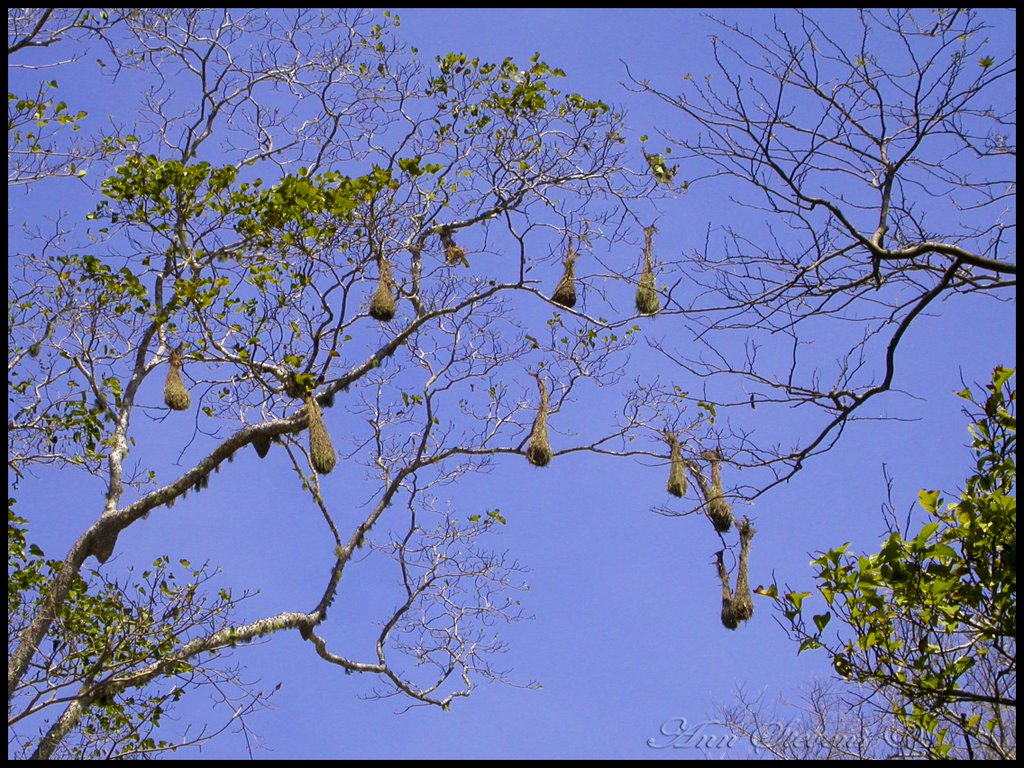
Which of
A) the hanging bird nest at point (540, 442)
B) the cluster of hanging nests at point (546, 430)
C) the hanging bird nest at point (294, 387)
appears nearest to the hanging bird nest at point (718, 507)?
the cluster of hanging nests at point (546, 430)

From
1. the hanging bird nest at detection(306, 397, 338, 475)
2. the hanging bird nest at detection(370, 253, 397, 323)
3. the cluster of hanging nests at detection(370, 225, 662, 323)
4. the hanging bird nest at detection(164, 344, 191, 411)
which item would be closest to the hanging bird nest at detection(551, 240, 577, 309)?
the cluster of hanging nests at detection(370, 225, 662, 323)

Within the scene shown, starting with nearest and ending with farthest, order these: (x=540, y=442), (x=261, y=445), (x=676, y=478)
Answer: (x=676, y=478), (x=540, y=442), (x=261, y=445)

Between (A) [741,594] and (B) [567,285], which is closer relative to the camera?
(A) [741,594]

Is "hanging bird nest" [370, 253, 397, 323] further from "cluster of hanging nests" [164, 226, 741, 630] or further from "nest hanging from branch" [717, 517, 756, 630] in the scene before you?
"nest hanging from branch" [717, 517, 756, 630]

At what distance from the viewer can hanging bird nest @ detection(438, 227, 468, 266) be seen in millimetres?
9750

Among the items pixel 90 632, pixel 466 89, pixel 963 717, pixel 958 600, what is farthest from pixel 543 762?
pixel 466 89

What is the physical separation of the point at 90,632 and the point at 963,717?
671 centimetres

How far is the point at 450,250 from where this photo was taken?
32.0 feet

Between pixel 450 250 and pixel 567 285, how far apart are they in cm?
118

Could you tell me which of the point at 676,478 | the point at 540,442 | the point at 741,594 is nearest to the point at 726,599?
the point at 741,594

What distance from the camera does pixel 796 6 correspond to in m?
4.37

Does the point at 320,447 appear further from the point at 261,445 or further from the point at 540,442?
the point at 540,442

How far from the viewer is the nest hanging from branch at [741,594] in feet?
25.3

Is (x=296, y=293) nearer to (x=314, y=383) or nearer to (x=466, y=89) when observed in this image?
(x=314, y=383)
